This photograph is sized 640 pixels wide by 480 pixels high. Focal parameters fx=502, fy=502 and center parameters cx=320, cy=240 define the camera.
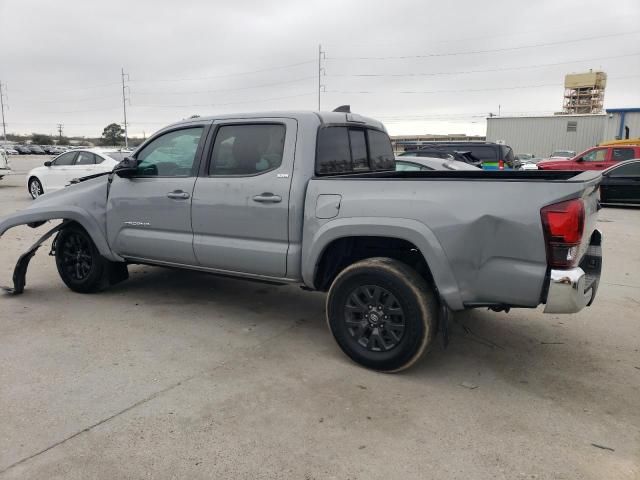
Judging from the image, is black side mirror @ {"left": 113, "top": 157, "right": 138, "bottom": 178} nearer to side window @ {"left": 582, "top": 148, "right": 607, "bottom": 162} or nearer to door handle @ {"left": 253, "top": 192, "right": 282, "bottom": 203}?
door handle @ {"left": 253, "top": 192, "right": 282, "bottom": 203}

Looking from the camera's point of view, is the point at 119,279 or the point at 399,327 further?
the point at 119,279

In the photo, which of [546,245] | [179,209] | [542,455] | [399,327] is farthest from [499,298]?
[179,209]

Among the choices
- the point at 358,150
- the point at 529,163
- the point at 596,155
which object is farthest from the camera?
the point at 529,163

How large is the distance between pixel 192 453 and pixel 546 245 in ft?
7.74

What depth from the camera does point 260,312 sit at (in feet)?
16.6

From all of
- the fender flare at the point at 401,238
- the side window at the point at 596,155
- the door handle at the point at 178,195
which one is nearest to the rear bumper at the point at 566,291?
the fender flare at the point at 401,238

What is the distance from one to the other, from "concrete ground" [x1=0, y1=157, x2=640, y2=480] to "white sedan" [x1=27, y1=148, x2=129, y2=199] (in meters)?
9.35

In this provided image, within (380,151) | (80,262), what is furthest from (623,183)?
(80,262)

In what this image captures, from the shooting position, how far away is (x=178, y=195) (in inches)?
183

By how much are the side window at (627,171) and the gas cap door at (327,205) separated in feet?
42.5

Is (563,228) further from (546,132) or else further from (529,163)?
(546,132)

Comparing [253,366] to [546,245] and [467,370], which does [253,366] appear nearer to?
[467,370]

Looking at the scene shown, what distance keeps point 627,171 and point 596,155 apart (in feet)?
9.57

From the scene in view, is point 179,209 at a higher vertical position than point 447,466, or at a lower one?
higher
